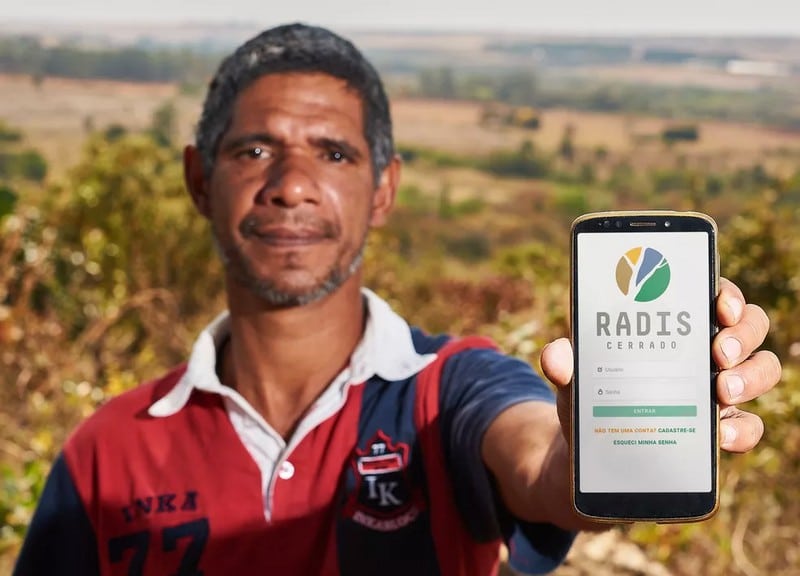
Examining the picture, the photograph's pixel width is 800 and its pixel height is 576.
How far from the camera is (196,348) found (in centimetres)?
200

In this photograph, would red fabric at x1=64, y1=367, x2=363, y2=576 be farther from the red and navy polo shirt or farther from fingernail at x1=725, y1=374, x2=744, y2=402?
fingernail at x1=725, y1=374, x2=744, y2=402

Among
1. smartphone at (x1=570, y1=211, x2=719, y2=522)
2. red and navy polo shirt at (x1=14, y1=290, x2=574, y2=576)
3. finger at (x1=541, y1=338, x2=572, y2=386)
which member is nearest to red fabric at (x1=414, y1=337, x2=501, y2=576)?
red and navy polo shirt at (x1=14, y1=290, x2=574, y2=576)

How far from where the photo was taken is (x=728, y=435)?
1.15 meters

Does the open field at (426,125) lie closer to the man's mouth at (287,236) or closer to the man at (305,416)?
the man at (305,416)

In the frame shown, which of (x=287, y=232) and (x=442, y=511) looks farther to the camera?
(x=287, y=232)

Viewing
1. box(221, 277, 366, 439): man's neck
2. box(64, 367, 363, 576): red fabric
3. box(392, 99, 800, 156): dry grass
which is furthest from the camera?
box(392, 99, 800, 156): dry grass

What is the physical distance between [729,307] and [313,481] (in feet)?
2.82

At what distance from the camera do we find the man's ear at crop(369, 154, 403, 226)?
6.81ft

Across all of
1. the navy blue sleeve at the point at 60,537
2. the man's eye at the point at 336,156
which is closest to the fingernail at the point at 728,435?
the man's eye at the point at 336,156

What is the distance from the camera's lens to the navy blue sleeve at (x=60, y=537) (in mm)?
1785

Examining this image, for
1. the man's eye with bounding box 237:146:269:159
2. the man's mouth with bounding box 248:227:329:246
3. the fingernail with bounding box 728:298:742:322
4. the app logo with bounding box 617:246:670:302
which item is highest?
the man's eye with bounding box 237:146:269:159

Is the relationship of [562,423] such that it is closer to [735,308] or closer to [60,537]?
[735,308]

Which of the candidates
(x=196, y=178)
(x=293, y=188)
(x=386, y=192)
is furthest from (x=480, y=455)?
(x=196, y=178)

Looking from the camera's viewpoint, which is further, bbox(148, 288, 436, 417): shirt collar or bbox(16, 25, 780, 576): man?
bbox(148, 288, 436, 417): shirt collar
